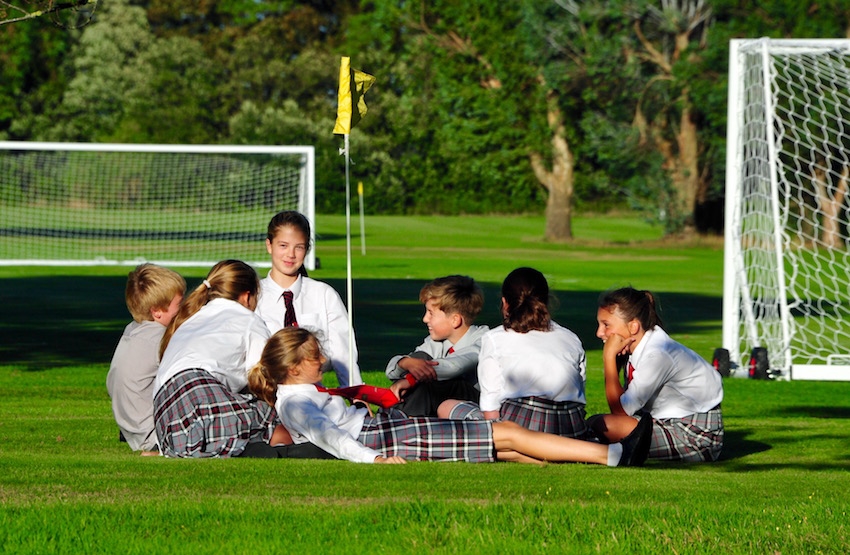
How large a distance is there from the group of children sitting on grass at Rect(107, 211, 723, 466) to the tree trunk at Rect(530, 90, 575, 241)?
41.5m

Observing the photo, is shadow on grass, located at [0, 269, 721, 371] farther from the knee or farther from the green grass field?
the green grass field

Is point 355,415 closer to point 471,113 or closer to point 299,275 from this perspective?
point 299,275

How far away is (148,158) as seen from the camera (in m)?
55.8

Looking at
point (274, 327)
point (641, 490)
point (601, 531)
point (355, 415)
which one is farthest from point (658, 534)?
point (274, 327)

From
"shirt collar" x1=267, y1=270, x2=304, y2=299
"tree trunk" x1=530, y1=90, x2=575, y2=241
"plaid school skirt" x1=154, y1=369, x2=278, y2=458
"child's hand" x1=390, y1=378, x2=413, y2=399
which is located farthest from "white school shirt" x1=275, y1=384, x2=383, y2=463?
"tree trunk" x1=530, y1=90, x2=575, y2=241

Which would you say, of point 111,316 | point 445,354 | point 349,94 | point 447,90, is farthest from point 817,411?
point 447,90

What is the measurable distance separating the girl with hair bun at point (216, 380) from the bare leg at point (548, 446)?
100 cm

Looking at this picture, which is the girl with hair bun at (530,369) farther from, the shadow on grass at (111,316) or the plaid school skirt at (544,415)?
the shadow on grass at (111,316)

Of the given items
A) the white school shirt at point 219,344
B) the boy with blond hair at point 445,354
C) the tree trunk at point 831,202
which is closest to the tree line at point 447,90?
the tree trunk at point 831,202

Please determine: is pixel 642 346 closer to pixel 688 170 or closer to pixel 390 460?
pixel 390 460

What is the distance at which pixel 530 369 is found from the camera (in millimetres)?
7070

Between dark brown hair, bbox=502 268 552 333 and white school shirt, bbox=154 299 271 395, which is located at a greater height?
dark brown hair, bbox=502 268 552 333

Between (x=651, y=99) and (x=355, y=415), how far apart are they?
4256 centimetres

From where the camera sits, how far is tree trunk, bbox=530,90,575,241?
163ft
